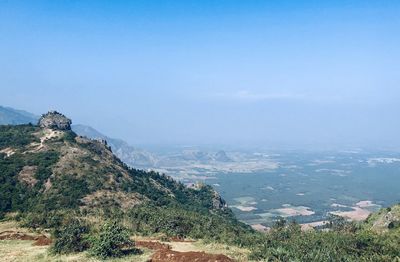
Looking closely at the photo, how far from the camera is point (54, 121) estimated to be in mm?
127188

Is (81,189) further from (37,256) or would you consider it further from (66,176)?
(37,256)

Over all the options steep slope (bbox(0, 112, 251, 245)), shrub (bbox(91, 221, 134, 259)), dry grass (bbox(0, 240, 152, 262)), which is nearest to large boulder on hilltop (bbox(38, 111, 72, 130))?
steep slope (bbox(0, 112, 251, 245))

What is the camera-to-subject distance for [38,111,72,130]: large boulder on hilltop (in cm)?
12700

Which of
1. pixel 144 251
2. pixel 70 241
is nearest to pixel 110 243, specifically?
pixel 144 251

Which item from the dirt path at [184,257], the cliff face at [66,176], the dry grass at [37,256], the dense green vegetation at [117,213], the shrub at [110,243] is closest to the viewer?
the dirt path at [184,257]

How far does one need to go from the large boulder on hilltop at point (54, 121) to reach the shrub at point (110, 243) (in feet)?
290

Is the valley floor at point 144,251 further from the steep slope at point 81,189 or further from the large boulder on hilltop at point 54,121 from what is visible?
the large boulder on hilltop at point 54,121

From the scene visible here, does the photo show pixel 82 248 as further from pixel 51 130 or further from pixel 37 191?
pixel 51 130

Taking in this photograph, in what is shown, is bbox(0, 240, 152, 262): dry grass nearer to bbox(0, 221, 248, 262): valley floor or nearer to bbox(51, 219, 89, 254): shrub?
bbox(0, 221, 248, 262): valley floor

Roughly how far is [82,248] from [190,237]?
16.4m

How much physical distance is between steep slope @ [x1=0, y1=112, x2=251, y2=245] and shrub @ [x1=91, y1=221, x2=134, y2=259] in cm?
1471

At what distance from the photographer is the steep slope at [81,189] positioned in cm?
6519

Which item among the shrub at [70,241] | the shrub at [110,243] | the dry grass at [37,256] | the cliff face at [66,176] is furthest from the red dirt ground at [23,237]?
the cliff face at [66,176]

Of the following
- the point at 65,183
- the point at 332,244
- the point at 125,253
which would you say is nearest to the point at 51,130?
the point at 65,183
